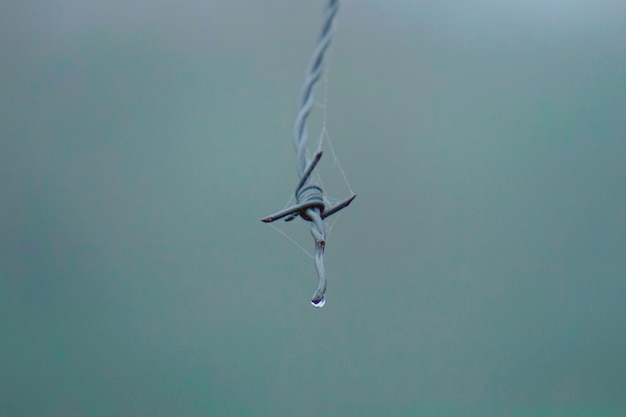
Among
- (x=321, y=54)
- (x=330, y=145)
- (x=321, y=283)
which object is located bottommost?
(x=321, y=283)

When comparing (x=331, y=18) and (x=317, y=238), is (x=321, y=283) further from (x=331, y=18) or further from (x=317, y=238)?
(x=331, y=18)

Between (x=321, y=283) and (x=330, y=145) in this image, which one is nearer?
(x=321, y=283)

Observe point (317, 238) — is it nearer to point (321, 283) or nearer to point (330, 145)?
point (321, 283)

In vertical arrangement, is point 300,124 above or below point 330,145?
below

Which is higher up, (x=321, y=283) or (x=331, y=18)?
(x=331, y=18)

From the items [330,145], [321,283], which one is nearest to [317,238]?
[321,283]

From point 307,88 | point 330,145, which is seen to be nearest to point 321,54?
point 307,88
